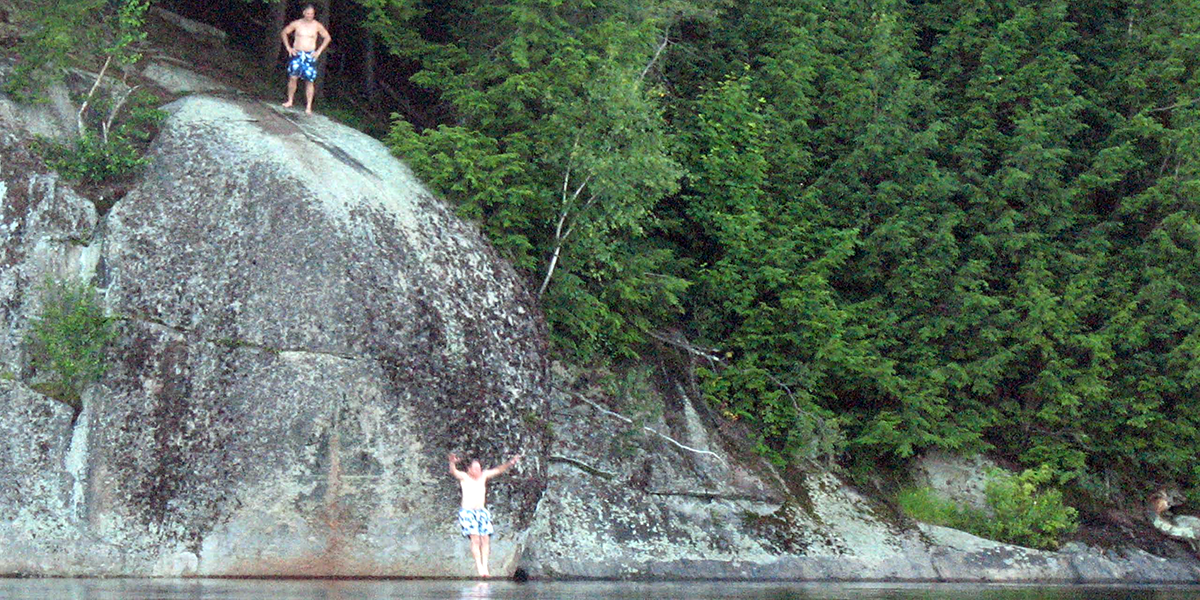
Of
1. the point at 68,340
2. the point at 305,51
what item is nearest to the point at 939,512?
the point at 305,51

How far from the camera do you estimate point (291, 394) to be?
15977 millimetres

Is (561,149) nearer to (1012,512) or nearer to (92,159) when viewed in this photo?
(92,159)

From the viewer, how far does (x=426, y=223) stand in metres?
18.2

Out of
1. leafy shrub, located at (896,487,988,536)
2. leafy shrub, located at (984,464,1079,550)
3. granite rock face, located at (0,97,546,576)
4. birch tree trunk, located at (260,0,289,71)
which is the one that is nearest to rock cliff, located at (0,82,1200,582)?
granite rock face, located at (0,97,546,576)

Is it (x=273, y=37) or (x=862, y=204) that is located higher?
(x=273, y=37)

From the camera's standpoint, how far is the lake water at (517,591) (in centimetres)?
1223

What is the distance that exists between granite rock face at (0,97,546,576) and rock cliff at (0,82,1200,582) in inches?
1.0

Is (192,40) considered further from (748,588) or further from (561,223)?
(748,588)

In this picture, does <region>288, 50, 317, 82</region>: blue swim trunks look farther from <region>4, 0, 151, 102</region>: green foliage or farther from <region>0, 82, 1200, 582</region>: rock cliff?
<region>4, 0, 151, 102</region>: green foliage

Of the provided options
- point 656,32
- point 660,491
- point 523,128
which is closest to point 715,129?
point 656,32

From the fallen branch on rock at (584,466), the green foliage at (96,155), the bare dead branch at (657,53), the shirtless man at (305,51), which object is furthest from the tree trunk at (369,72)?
the fallen branch on rock at (584,466)

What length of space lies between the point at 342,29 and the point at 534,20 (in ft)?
20.4

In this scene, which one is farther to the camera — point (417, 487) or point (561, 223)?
point (561, 223)

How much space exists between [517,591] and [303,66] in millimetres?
9614
